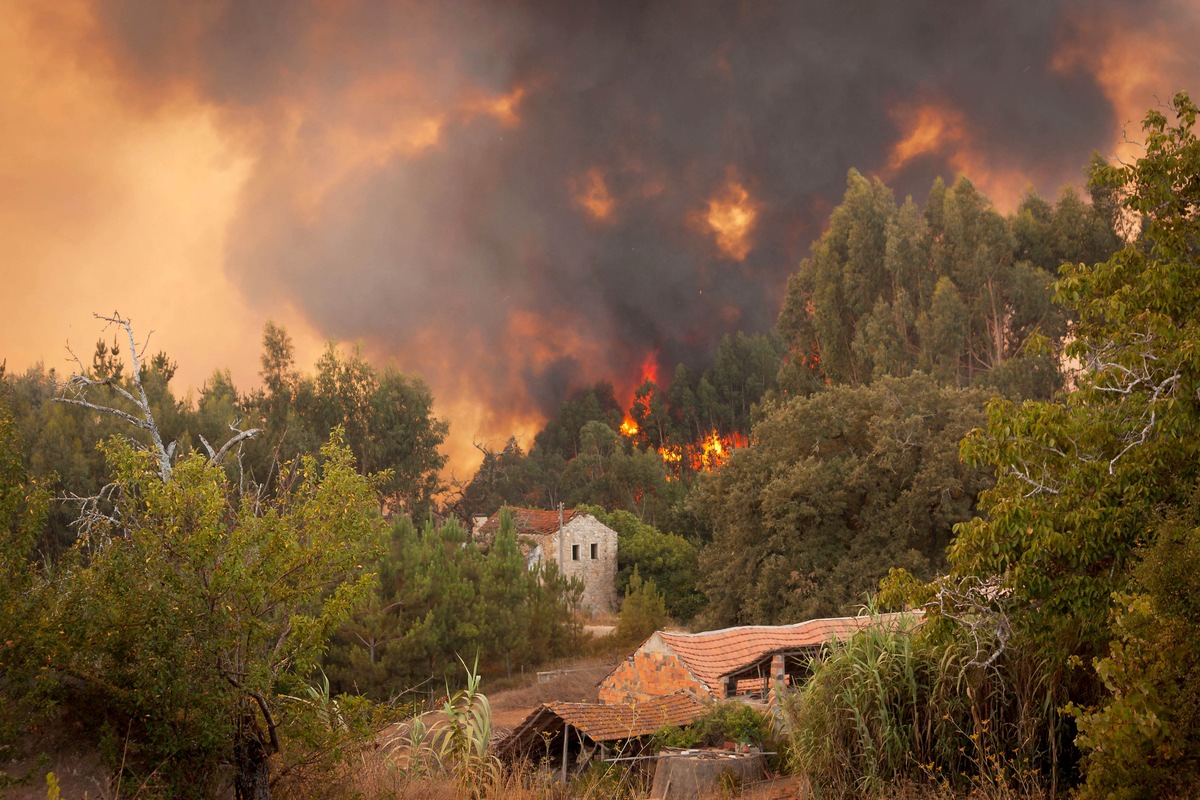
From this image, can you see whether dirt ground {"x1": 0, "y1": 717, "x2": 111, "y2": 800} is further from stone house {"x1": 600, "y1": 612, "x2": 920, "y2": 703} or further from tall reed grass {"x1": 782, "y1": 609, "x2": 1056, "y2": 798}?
stone house {"x1": 600, "y1": 612, "x2": 920, "y2": 703}

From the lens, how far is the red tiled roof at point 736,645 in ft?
56.7

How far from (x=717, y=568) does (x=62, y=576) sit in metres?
24.9

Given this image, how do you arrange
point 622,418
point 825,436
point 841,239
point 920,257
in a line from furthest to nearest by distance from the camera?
point 622,418 → point 841,239 → point 920,257 → point 825,436

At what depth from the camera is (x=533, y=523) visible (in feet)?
141

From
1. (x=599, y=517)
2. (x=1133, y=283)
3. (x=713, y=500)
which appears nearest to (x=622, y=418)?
(x=599, y=517)

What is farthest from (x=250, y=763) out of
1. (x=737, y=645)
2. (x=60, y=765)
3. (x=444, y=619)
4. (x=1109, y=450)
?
(x=444, y=619)

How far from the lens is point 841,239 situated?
3956cm

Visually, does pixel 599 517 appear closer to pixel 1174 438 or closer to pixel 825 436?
pixel 825 436

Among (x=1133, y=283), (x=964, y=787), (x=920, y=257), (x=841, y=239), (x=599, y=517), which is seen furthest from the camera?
(x=599, y=517)

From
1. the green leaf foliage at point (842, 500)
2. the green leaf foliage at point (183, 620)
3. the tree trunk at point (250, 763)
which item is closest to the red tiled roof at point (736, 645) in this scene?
the green leaf foliage at point (842, 500)

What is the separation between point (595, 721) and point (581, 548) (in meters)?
28.1

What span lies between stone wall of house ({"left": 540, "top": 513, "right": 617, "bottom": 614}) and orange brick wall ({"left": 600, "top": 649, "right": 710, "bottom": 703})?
21679 millimetres

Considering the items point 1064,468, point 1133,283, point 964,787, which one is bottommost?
point 964,787

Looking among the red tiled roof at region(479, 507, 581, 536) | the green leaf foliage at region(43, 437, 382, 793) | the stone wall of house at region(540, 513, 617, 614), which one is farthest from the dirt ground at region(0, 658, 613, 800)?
the stone wall of house at region(540, 513, 617, 614)
